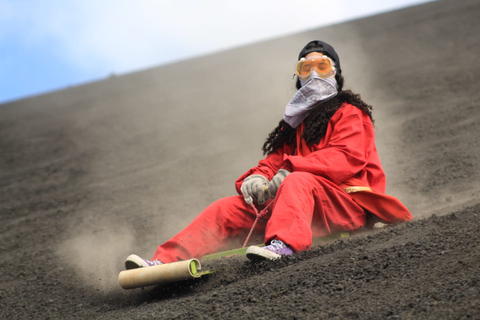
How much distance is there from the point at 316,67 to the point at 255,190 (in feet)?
3.69

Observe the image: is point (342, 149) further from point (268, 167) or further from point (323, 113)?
point (268, 167)

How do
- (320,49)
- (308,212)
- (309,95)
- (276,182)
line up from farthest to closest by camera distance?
(320,49) < (309,95) < (276,182) < (308,212)

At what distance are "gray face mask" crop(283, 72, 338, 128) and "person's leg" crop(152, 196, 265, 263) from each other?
77 centimetres

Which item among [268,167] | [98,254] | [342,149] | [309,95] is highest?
[309,95]

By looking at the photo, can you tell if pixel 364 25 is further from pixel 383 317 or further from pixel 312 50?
pixel 383 317

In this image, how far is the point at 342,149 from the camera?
13.1 feet

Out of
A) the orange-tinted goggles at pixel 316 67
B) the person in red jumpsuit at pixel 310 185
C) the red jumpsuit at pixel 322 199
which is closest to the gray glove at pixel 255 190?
the person in red jumpsuit at pixel 310 185

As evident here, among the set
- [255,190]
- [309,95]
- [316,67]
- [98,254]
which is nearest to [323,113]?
[309,95]

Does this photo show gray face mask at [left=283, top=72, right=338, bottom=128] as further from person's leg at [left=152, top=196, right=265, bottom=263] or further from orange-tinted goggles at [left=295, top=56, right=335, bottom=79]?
person's leg at [left=152, top=196, right=265, bottom=263]

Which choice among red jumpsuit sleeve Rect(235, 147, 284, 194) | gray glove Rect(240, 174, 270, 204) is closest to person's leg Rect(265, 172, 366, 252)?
gray glove Rect(240, 174, 270, 204)

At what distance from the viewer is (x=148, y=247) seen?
5824 mm

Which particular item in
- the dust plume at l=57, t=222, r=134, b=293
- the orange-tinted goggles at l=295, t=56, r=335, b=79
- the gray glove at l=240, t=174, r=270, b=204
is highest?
the orange-tinted goggles at l=295, t=56, r=335, b=79

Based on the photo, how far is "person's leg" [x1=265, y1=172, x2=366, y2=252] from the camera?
141 inches

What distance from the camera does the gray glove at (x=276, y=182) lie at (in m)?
3.97
